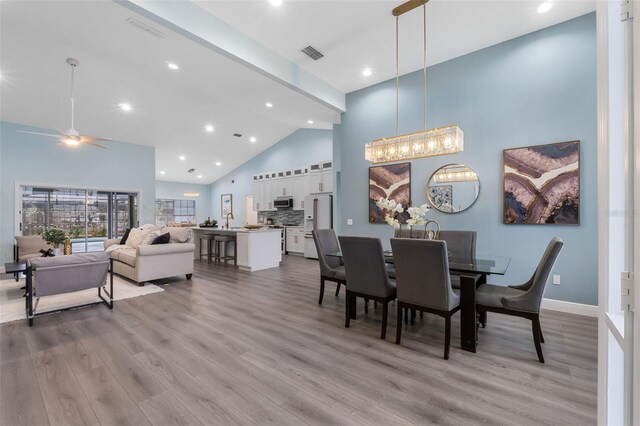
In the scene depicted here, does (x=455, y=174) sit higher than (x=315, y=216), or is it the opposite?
(x=455, y=174)

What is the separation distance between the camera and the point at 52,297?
3.96 m

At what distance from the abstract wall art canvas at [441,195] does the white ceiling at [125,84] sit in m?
2.73

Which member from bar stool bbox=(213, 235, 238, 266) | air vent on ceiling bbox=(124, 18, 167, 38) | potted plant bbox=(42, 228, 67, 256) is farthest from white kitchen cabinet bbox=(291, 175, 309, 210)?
potted plant bbox=(42, 228, 67, 256)

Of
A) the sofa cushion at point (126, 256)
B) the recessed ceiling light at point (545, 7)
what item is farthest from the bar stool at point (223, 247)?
the recessed ceiling light at point (545, 7)

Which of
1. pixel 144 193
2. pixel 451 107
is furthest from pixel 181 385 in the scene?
pixel 144 193

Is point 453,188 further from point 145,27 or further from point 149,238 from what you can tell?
point 149,238

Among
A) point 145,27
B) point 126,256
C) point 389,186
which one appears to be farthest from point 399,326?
point 126,256

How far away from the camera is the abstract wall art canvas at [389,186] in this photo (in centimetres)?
461

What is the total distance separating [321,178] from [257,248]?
2.94 metres

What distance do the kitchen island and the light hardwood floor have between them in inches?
98.1

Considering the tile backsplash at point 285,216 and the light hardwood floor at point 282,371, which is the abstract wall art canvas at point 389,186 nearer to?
the light hardwood floor at point 282,371

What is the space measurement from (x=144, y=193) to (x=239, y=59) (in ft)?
20.1

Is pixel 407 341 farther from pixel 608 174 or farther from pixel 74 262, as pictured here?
pixel 74 262

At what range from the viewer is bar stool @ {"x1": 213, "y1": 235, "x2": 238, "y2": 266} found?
6.31 meters
